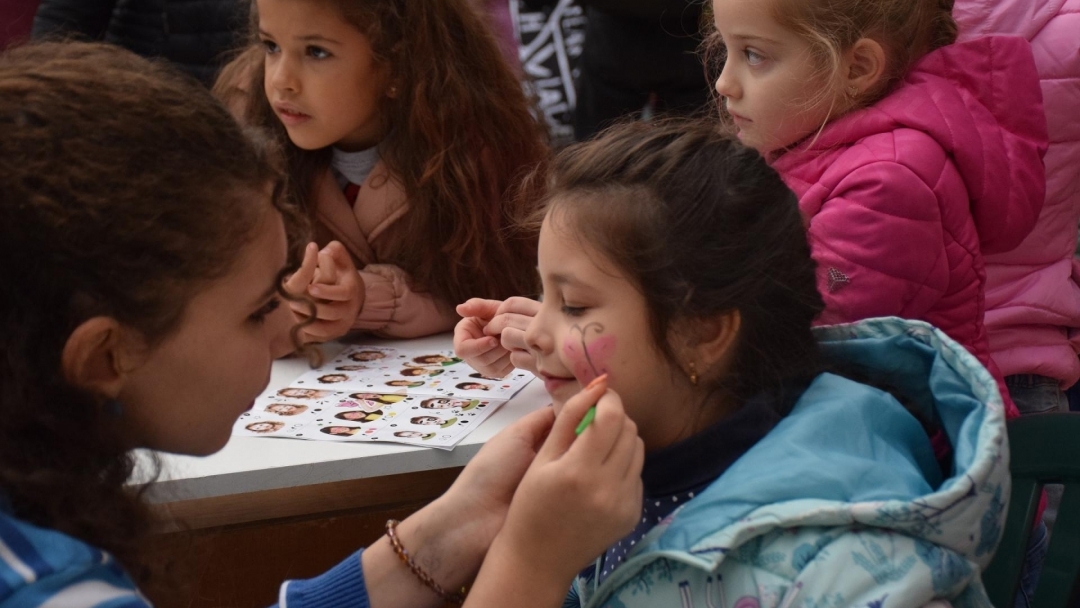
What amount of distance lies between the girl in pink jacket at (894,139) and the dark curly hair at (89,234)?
2.93 feet

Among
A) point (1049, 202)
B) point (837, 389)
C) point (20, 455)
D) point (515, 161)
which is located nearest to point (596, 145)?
point (837, 389)

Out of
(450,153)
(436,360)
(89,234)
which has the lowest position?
(436,360)

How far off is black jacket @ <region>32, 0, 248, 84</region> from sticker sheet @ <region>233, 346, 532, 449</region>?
4.20 feet

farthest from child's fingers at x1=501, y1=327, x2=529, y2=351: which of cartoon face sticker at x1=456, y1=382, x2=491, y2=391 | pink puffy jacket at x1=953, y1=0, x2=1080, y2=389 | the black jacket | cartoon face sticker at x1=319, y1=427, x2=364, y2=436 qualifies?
the black jacket

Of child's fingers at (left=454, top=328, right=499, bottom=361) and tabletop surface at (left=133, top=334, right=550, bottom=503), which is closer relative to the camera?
tabletop surface at (left=133, top=334, right=550, bottom=503)

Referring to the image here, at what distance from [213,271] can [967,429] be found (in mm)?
761

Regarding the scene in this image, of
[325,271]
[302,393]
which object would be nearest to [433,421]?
[302,393]

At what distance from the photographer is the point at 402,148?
84.1 inches

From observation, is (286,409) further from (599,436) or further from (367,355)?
(599,436)

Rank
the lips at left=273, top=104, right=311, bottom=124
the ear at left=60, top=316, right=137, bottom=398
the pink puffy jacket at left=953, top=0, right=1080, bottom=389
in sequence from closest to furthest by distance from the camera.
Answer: the ear at left=60, top=316, right=137, bottom=398 → the pink puffy jacket at left=953, top=0, right=1080, bottom=389 → the lips at left=273, top=104, right=311, bottom=124

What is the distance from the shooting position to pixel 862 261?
157 cm

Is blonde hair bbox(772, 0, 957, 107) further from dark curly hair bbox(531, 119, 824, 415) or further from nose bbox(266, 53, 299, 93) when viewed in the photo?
nose bbox(266, 53, 299, 93)

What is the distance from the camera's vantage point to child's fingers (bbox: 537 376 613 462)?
3.61 feet

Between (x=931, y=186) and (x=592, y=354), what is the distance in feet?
2.21
